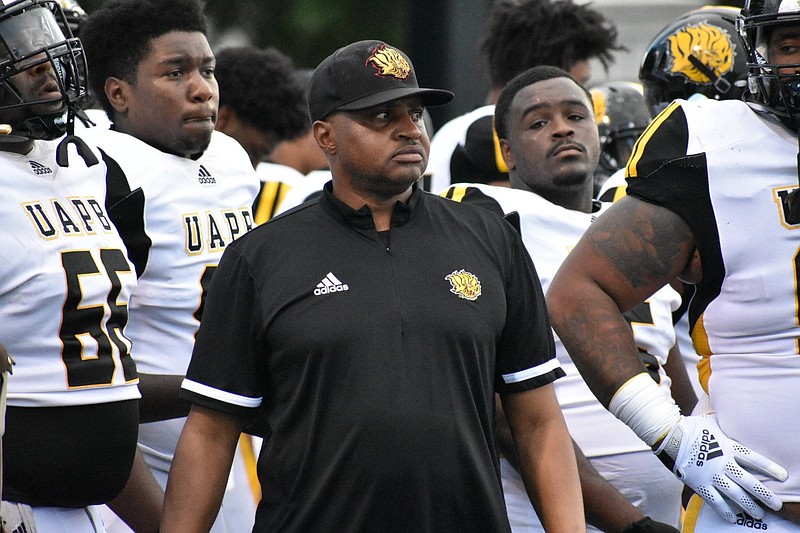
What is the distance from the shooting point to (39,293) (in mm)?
3654

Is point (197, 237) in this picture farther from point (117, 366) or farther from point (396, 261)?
point (396, 261)

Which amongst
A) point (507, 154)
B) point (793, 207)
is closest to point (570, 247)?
point (507, 154)

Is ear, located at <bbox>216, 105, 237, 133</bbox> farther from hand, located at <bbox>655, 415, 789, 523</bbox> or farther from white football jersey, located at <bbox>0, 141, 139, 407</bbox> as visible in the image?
hand, located at <bbox>655, 415, 789, 523</bbox>

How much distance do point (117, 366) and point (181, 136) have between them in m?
1.11

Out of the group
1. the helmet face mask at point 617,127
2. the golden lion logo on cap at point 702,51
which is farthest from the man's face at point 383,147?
the helmet face mask at point 617,127

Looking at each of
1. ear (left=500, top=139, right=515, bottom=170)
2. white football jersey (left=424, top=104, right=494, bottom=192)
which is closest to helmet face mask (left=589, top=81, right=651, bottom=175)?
white football jersey (left=424, top=104, right=494, bottom=192)

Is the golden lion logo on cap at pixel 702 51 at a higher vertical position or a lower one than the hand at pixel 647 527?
higher

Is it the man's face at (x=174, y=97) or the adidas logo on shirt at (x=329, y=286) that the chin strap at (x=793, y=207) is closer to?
the adidas logo on shirt at (x=329, y=286)

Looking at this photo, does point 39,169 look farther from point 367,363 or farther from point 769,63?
point 769,63

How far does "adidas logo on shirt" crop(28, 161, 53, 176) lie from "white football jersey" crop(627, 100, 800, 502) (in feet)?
5.60

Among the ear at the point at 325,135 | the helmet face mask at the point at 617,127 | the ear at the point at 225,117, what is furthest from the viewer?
the helmet face mask at the point at 617,127

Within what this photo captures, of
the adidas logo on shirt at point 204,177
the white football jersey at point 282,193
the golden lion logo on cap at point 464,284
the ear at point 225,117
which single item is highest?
the golden lion logo on cap at point 464,284

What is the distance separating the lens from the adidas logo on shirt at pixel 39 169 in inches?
151

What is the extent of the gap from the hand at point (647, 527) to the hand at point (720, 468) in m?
0.78
